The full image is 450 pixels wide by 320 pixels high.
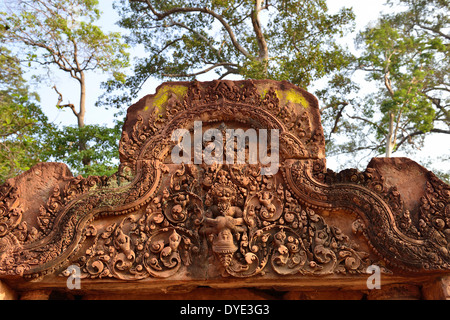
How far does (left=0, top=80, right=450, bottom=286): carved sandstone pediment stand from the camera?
13.6 ft

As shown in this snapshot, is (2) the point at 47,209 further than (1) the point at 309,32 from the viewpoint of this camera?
No

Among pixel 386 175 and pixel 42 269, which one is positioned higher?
pixel 386 175

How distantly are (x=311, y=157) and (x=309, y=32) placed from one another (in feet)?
31.2

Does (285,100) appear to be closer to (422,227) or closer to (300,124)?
(300,124)

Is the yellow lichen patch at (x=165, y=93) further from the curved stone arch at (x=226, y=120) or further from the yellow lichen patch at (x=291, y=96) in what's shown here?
the yellow lichen patch at (x=291, y=96)

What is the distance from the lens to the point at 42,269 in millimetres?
4074

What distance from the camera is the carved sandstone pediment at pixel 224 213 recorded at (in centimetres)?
413

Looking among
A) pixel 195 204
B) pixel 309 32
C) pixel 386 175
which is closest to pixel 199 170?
pixel 195 204
